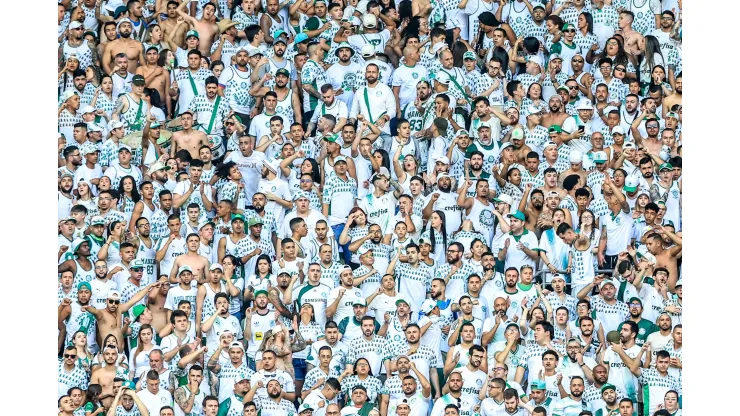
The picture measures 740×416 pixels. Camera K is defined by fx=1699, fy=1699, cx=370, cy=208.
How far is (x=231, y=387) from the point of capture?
50.7 ft

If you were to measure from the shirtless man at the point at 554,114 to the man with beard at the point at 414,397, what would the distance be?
299cm

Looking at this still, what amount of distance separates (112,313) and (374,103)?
129 inches

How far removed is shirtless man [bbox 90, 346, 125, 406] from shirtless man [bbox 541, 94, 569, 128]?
4.75 metres

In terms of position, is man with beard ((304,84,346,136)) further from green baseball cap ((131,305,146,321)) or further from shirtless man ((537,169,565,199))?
green baseball cap ((131,305,146,321))

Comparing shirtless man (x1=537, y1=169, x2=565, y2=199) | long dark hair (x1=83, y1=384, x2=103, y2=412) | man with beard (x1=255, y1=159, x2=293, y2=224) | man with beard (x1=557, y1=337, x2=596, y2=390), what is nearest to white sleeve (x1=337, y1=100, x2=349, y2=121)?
man with beard (x1=255, y1=159, x2=293, y2=224)

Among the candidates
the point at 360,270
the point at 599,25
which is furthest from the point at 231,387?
the point at 599,25

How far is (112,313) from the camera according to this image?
51.8 ft

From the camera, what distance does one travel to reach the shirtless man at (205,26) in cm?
1695

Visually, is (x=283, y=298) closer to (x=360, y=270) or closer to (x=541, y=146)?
(x=360, y=270)

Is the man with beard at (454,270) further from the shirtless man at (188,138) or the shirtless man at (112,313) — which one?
the shirtless man at (112,313)

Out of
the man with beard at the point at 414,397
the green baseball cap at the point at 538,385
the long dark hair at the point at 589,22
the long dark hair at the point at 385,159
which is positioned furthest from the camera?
the long dark hair at the point at 589,22

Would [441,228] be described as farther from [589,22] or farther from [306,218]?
[589,22]

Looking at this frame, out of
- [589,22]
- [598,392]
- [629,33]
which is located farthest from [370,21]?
[598,392]

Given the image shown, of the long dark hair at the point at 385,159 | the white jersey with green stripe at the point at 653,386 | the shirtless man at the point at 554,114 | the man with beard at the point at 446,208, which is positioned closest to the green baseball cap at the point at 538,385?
the white jersey with green stripe at the point at 653,386
